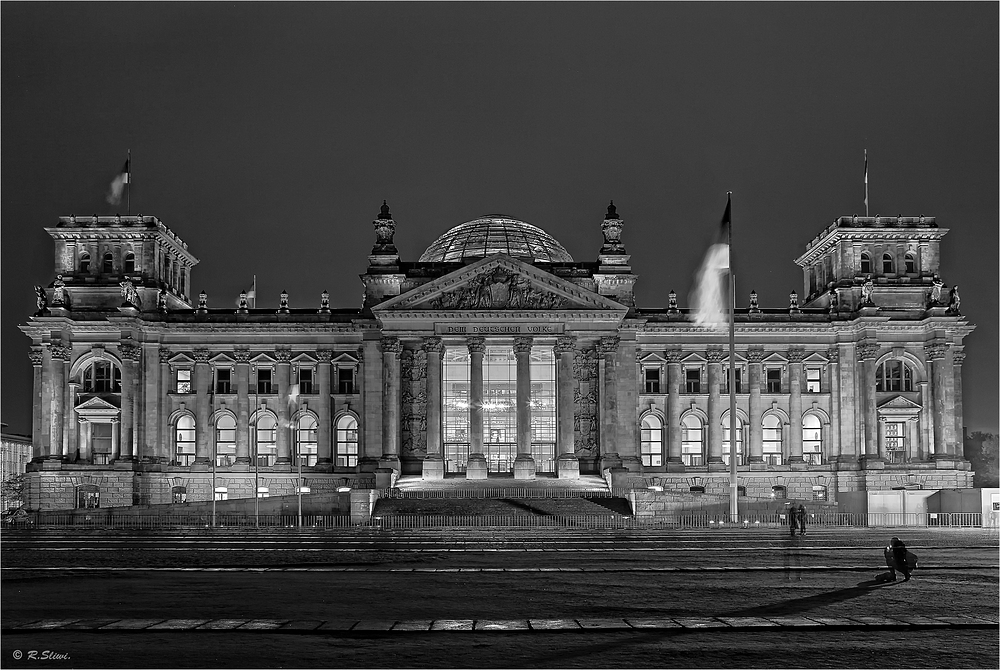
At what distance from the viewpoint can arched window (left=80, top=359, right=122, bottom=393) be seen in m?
92.2

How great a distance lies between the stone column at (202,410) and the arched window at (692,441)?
38.0 meters

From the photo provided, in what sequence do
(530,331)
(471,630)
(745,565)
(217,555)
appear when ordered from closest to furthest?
(471,630)
(745,565)
(217,555)
(530,331)

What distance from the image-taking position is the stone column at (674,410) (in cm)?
9362

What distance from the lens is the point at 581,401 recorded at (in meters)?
88.5

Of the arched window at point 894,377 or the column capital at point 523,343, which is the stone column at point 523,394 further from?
the arched window at point 894,377

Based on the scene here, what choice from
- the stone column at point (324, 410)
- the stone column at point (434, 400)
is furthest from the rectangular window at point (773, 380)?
the stone column at point (324, 410)

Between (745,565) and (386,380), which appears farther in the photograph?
(386,380)

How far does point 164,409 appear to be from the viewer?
9394 cm

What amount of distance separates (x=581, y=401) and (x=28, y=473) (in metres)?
42.2

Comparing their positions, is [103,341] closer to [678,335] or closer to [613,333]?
[613,333]

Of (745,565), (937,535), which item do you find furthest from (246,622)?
(937,535)

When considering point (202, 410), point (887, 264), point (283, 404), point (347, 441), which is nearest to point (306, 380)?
point (283, 404)

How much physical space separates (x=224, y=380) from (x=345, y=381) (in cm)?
986

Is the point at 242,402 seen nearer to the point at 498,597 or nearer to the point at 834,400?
the point at 834,400
